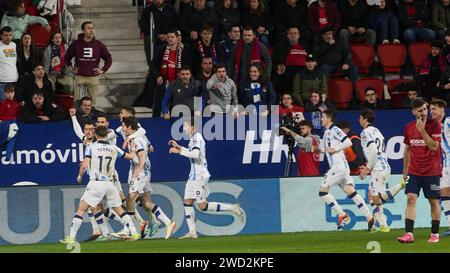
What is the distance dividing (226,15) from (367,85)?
9.98 ft

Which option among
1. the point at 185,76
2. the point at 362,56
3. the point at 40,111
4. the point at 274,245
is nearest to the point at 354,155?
the point at 185,76

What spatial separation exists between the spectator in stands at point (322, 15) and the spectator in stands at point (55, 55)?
4899mm

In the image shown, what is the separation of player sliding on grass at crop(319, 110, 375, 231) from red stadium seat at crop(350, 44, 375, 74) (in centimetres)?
578

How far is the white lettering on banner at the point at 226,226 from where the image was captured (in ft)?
70.8

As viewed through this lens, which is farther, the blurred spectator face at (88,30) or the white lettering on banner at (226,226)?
the blurred spectator face at (88,30)

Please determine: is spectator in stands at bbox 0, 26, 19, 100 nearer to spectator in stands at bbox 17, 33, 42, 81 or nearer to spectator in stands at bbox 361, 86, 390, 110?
spectator in stands at bbox 17, 33, 42, 81

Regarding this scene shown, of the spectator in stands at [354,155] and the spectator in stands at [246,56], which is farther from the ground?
the spectator in stands at [246,56]

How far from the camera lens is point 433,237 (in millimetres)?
17484

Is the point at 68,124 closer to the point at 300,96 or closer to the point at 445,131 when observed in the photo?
the point at 300,96

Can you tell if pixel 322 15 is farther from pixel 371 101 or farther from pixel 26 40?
pixel 26 40

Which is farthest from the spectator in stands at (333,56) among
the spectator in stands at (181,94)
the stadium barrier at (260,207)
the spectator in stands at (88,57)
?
the spectator in stands at (88,57)

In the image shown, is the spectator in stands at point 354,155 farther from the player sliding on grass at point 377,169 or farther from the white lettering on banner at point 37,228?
the white lettering on banner at point 37,228

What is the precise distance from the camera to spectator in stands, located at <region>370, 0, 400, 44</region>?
26141mm
